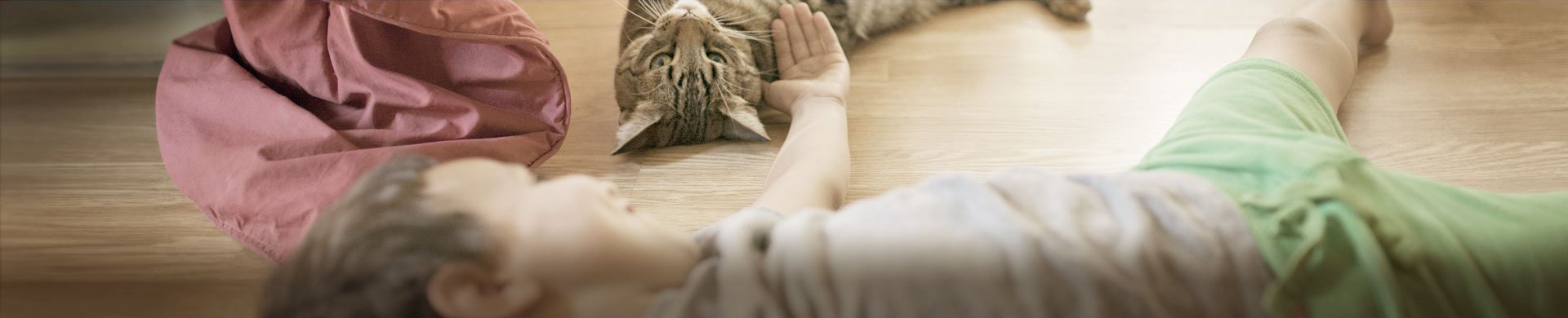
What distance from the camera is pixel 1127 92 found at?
127cm

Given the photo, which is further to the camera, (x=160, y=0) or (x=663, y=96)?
(x=663, y=96)

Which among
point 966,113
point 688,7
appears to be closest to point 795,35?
point 688,7

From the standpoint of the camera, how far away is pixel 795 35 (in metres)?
1.33

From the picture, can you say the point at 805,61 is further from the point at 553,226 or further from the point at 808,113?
the point at 553,226

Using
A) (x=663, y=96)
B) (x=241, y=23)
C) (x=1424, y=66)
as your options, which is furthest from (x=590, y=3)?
(x=1424, y=66)

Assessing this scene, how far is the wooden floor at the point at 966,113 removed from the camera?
89 centimetres

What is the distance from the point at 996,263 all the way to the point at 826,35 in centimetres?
70

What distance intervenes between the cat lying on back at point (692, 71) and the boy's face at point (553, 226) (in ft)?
1.69

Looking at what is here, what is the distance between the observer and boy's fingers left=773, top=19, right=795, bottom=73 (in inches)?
52.2

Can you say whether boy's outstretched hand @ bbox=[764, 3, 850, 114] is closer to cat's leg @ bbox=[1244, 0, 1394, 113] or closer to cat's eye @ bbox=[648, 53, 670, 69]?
cat's eye @ bbox=[648, 53, 670, 69]

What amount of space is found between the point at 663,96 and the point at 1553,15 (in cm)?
132

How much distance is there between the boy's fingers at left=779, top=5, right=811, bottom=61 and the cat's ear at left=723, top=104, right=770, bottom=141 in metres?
0.13

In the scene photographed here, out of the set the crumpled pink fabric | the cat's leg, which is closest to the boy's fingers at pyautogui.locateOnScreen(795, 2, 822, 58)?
the crumpled pink fabric

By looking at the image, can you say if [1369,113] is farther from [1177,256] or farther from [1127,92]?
[1177,256]
